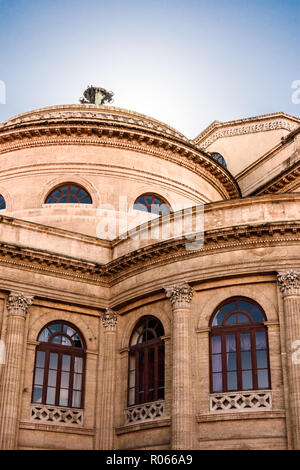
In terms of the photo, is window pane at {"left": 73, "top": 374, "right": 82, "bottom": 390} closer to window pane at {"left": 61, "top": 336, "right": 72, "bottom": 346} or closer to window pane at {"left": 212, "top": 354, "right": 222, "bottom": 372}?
window pane at {"left": 61, "top": 336, "right": 72, "bottom": 346}

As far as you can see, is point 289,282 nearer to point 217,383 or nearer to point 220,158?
point 217,383

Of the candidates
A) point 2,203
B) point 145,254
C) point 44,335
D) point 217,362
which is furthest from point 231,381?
point 2,203

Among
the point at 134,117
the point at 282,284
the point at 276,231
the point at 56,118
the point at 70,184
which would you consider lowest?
the point at 282,284

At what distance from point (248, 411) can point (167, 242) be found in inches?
219

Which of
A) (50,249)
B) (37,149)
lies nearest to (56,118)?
(37,149)

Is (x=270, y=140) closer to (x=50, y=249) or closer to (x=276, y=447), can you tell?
(x=50, y=249)

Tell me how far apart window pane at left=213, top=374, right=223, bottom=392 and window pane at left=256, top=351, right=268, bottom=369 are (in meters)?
1.16

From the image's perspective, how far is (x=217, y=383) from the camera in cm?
1878

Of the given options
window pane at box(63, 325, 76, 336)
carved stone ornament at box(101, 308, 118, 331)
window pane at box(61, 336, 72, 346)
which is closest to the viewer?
window pane at box(61, 336, 72, 346)

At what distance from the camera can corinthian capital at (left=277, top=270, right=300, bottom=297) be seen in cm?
1852

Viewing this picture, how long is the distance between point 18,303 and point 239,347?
6950 mm

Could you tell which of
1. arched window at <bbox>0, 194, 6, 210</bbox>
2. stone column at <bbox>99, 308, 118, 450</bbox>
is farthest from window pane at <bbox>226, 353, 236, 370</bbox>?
arched window at <bbox>0, 194, 6, 210</bbox>

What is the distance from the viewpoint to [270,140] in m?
32.8

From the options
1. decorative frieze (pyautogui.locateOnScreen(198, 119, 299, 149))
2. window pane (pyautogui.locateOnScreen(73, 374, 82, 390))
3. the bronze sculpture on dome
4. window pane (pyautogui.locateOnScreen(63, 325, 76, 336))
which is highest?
the bronze sculpture on dome
